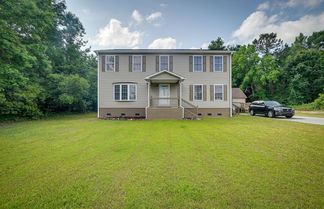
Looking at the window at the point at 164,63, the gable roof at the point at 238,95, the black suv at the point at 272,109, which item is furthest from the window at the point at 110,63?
the gable roof at the point at 238,95

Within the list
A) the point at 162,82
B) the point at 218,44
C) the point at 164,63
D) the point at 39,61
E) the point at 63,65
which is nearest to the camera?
the point at 39,61

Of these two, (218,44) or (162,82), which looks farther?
(218,44)

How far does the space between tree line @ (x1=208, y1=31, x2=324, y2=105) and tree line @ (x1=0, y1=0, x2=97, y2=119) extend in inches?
1186

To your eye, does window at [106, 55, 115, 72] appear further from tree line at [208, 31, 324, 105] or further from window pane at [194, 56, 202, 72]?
tree line at [208, 31, 324, 105]

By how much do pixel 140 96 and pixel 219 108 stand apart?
26.2ft

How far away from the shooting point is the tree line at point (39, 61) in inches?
366

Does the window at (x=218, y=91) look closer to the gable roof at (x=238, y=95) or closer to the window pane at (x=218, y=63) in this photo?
the window pane at (x=218, y=63)

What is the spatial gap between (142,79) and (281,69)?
32409 mm

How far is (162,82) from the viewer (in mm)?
13211

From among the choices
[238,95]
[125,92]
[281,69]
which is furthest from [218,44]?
[125,92]

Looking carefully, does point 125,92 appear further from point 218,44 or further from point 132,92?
point 218,44

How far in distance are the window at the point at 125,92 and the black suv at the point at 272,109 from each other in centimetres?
1253

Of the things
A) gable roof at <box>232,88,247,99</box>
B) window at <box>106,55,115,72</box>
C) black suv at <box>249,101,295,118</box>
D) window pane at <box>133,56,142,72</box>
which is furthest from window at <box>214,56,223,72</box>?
gable roof at <box>232,88,247,99</box>

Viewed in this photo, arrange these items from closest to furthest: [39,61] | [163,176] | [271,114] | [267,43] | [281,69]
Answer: [163,176], [271,114], [39,61], [281,69], [267,43]
